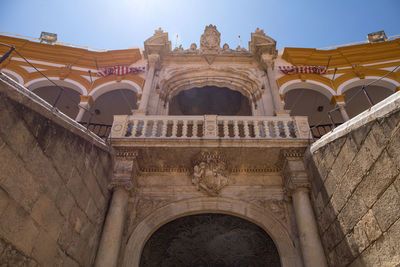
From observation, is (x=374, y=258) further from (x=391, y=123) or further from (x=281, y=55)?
(x=281, y=55)

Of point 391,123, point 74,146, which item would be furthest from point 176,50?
point 391,123

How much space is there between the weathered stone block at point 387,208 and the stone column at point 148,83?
5755 millimetres

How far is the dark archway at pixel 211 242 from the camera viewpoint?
6.00 metres

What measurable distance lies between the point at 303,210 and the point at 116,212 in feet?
11.7

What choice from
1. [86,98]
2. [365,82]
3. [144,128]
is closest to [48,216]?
[144,128]

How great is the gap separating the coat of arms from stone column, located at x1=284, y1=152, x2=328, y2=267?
53.8 inches

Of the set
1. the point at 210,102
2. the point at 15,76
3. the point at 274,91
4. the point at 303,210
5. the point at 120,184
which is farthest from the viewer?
the point at 210,102

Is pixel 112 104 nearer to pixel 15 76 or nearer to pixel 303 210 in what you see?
pixel 15 76

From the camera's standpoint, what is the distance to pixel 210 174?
5777 mm

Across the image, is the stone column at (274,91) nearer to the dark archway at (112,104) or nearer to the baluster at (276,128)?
the baluster at (276,128)

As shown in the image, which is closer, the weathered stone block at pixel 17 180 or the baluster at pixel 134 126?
the weathered stone block at pixel 17 180

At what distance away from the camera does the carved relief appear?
1005 cm

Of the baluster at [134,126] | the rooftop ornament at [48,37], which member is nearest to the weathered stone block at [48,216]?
the baluster at [134,126]

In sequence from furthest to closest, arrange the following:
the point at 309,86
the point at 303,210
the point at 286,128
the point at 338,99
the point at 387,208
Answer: the point at 309,86
the point at 338,99
the point at 286,128
the point at 303,210
the point at 387,208
